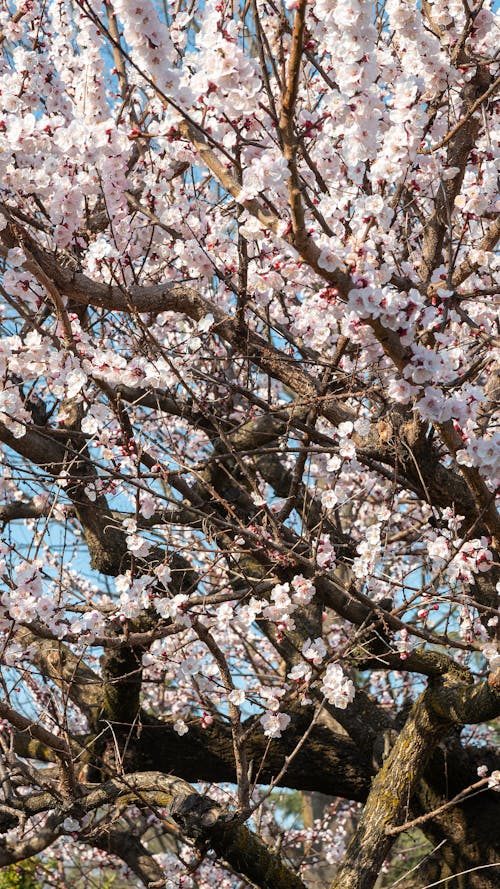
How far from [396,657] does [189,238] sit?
2.29 m

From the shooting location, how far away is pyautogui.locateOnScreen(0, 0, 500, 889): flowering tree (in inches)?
106

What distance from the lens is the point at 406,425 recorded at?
3.58 metres

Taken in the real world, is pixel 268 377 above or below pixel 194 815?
above

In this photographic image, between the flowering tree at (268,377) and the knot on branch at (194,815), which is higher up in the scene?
the flowering tree at (268,377)

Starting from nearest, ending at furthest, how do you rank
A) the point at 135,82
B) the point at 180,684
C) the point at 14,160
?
the point at 14,160, the point at 135,82, the point at 180,684

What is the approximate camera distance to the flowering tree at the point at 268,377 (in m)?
2.68

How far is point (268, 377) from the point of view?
4062 millimetres

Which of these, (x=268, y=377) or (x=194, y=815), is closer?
(x=194, y=815)

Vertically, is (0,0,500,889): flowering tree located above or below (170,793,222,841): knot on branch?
above

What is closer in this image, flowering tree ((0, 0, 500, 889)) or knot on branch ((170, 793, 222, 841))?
flowering tree ((0, 0, 500, 889))

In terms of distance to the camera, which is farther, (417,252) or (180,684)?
(180,684)

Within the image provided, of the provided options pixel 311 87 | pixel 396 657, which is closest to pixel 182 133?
pixel 311 87

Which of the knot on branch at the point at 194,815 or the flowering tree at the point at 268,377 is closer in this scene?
the flowering tree at the point at 268,377

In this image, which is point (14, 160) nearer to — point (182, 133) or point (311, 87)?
point (182, 133)
